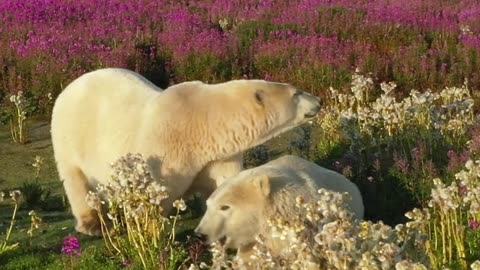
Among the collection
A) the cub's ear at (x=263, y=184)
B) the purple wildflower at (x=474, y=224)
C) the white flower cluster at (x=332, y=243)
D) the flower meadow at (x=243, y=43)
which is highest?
the white flower cluster at (x=332, y=243)

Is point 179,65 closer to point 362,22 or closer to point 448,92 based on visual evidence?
point 362,22

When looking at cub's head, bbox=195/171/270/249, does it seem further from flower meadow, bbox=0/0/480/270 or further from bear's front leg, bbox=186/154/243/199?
bear's front leg, bbox=186/154/243/199

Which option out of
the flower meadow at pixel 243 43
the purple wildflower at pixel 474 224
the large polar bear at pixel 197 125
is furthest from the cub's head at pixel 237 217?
the flower meadow at pixel 243 43

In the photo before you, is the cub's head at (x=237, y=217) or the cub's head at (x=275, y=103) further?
the cub's head at (x=275, y=103)

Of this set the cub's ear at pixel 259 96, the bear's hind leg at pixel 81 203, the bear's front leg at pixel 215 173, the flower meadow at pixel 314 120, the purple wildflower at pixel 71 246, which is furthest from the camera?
the bear's hind leg at pixel 81 203

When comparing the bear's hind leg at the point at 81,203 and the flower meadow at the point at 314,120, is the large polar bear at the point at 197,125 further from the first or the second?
the bear's hind leg at the point at 81,203

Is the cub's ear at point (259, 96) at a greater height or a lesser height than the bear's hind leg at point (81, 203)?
greater

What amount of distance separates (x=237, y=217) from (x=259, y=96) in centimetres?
108

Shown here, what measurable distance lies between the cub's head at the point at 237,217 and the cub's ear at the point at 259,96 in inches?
32.2

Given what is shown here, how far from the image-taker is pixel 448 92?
9742 mm

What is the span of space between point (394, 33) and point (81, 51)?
5309 millimetres

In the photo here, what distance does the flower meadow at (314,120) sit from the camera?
427cm

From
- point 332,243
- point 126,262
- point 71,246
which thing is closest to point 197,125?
point 126,262

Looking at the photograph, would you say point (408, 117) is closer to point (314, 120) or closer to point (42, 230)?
point (314, 120)
